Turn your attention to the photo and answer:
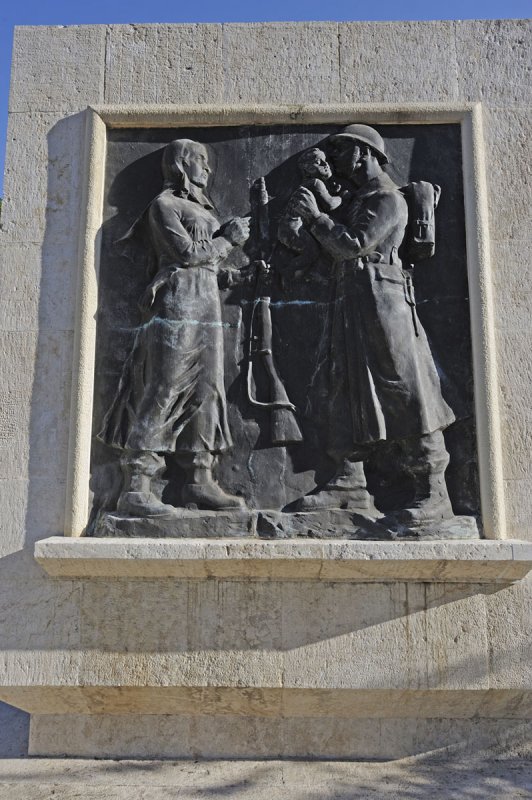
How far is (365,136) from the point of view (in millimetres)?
6543

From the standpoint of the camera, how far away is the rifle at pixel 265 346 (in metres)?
6.19

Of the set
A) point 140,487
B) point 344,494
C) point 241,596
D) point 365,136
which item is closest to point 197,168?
point 365,136

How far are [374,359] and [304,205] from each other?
1.34 m

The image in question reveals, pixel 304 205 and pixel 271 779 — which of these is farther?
pixel 304 205

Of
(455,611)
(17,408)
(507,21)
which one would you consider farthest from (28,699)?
(507,21)

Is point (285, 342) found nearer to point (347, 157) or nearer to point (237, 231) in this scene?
point (237, 231)

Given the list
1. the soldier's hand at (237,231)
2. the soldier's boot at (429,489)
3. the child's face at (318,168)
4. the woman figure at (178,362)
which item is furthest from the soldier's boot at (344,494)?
the child's face at (318,168)

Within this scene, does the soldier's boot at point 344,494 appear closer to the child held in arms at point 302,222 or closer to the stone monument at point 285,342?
the stone monument at point 285,342

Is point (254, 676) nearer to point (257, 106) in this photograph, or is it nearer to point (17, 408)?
point (17, 408)

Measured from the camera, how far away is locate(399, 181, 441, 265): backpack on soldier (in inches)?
251

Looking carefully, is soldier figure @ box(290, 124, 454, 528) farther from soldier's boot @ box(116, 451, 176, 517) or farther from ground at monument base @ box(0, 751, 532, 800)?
ground at monument base @ box(0, 751, 532, 800)

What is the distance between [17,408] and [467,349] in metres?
3.46

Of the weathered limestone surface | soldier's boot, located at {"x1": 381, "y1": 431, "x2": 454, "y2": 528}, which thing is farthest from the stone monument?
A: the weathered limestone surface

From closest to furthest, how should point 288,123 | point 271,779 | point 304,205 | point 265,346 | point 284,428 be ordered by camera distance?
point 271,779 → point 284,428 → point 265,346 → point 304,205 → point 288,123
